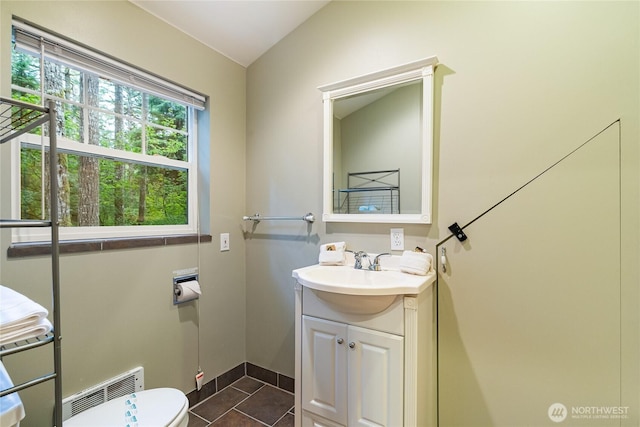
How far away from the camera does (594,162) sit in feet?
3.97

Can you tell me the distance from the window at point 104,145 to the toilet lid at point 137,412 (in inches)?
31.4

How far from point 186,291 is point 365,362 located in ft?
3.67

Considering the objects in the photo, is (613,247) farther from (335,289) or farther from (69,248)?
(69,248)

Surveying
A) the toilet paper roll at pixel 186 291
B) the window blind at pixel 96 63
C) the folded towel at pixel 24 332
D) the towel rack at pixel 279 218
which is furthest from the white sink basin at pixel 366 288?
the window blind at pixel 96 63

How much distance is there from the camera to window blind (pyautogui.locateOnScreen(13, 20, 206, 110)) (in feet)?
4.08

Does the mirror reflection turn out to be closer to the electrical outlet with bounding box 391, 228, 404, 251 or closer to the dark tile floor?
the electrical outlet with bounding box 391, 228, 404, 251

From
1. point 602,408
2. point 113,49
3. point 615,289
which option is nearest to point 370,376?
point 602,408

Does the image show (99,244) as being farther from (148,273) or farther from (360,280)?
(360,280)

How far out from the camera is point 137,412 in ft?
4.00

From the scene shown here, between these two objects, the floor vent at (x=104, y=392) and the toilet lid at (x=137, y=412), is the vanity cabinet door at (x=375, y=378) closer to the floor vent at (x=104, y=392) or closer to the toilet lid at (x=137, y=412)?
the toilet lid at (x=137, y=412)

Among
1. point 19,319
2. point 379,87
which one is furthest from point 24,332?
point 379,87

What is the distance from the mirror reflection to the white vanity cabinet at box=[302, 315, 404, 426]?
0.68 m

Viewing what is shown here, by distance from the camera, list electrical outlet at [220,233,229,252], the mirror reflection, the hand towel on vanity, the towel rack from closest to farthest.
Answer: the mirror reflection
the hand towel on vanity
the towel rack
electrical outlet at [220,233,229,252]

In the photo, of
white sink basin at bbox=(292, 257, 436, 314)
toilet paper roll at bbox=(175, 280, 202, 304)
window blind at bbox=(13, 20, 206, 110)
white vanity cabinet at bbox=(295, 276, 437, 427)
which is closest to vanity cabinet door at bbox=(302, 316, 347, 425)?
white vanity cabinet at bbox=(295, 276, 437, 427)
